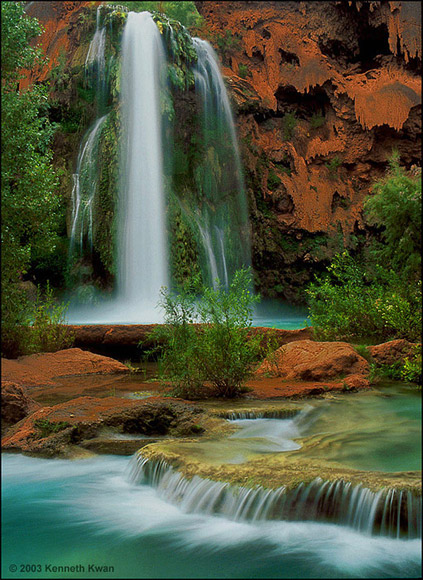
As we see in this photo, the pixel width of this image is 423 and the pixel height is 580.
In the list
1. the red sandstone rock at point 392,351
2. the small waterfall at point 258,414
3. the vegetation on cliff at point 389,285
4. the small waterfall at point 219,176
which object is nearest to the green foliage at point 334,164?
the small waterfall at point 219,176

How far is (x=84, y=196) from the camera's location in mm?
19859

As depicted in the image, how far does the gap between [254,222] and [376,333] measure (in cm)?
1445

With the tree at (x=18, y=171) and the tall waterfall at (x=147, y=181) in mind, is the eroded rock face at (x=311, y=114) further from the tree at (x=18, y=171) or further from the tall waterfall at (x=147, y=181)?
the tree at (x=18, y=171)

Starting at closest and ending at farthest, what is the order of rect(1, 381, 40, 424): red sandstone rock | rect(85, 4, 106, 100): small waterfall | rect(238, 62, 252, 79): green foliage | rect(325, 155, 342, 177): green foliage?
rect(1, 381, 40, 424): red sandstone rock → rect(85, 4, 106, 100): small waterfall → rect(325, 155, 342, 177): green foliage → rect(238, 62, 252, 79): green foliage

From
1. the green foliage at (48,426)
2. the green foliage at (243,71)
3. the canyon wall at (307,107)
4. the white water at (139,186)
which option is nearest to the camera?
the green foliage at (48,426)

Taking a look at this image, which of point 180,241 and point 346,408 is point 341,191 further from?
point 346,408

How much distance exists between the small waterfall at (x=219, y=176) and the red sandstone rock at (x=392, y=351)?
13434 millimetres

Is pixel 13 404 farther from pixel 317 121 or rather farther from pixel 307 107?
pixel 307 107

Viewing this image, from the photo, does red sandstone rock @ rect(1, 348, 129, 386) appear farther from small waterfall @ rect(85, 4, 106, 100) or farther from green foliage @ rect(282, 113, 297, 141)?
green foliage @ rect(282, 113, 297, 141)

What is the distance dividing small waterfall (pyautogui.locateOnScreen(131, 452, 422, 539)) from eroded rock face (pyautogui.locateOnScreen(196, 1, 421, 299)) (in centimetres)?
1994

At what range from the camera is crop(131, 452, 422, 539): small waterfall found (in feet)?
11.0

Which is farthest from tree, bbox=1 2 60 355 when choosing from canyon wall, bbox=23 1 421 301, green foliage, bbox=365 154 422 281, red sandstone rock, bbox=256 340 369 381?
canyon wall, bbox=23 1 421 301

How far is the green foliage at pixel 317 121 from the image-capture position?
2545cm

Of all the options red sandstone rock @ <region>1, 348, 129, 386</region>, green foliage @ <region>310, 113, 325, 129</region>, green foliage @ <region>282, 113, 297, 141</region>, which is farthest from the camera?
green foliage @ <region>310, 113, 325, 129</region>
